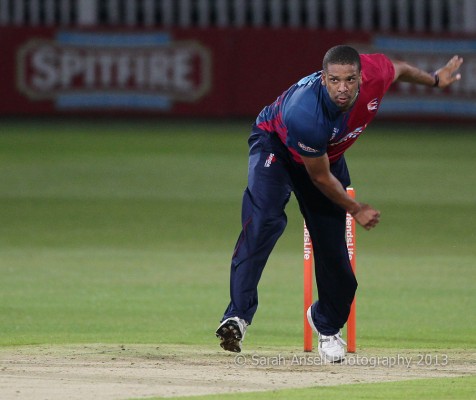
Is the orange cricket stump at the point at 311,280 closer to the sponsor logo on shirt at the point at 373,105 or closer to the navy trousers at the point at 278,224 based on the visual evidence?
the navy trousers at the point at 278,224

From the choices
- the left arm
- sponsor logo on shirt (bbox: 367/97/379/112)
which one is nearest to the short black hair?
sponsor logo on shirt (bbox: 367/97/379/112)

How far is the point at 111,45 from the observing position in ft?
71.3

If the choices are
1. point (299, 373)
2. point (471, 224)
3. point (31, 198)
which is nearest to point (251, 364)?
point (299, 373)

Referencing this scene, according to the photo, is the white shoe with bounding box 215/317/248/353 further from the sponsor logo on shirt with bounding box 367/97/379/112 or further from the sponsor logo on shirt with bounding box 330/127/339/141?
the sponsor logo on shirt with bounding box 367/97/379/112

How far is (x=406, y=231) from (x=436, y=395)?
7.34m

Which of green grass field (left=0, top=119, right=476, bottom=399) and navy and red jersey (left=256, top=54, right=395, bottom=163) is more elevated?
navy and red jersey (left=256, top=54, right=395, bottom=163)

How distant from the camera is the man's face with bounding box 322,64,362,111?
6668 millimetres

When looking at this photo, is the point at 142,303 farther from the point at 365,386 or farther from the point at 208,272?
the point at 365,386

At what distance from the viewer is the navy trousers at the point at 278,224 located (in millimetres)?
7262

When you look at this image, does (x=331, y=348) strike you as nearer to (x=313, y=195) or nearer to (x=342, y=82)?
(x=313, y=195)

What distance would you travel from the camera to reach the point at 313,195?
725cm

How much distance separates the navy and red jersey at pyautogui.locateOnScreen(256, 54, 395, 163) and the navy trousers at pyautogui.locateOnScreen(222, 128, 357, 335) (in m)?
0.13

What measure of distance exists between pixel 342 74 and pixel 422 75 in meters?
0.95

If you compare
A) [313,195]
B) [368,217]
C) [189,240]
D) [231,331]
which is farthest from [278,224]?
[189,240]
